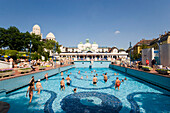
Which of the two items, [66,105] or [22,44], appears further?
[22,44]

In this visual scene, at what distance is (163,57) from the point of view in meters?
16.7

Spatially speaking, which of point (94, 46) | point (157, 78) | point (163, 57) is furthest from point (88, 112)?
point (94, 46)

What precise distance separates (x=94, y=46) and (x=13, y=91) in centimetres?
7627

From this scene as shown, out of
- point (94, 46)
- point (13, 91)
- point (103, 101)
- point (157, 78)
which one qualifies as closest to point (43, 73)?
point (13, 91)

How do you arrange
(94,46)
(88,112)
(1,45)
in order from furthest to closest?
(94,46), (1,45), (88,112)

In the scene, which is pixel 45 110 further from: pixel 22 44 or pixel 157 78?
pixel 22 44

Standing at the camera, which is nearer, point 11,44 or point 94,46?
point 11,44

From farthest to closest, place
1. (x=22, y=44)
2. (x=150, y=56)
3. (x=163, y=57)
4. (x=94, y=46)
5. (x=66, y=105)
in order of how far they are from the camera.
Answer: (x=94, y=46), (x=22, y=44), (x=150, y=56), (x=163, y=57), (x=66, y=105)

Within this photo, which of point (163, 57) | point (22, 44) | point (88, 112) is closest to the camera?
point (88, 112)

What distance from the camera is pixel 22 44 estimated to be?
41250mm

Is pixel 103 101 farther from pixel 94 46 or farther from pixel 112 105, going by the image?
pixel 94 46

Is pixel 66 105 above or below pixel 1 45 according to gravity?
below

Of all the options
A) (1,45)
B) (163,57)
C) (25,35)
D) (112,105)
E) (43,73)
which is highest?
(25,35)

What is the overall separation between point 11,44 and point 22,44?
3.78 meters
